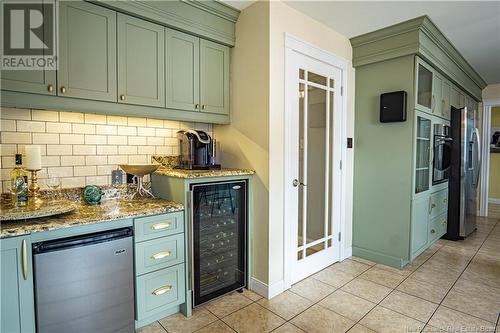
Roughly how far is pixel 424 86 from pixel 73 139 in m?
3.61

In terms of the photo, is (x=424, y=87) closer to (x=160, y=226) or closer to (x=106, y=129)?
(x=160, y=226)

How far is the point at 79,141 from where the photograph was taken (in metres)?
2.22

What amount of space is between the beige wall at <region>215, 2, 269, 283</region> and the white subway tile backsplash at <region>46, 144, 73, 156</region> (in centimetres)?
137

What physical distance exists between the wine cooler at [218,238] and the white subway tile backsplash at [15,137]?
4.00 ft

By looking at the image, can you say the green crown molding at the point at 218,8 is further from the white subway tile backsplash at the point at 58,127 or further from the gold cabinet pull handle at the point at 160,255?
the gold cabinet pull handle at the point at 160,255

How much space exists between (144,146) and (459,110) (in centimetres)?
420

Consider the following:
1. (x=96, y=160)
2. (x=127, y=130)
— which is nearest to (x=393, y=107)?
(x=127, y=130)

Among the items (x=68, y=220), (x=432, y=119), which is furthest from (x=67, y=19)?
(x=432, y=119)

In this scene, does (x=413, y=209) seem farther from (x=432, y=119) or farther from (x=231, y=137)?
(x=231, y=137)

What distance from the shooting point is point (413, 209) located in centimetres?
303

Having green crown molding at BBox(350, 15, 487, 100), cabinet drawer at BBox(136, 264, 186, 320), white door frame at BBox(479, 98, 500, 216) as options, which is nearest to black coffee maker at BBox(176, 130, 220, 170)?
cabinet drawer at BBox(136, 264, 186, 320)

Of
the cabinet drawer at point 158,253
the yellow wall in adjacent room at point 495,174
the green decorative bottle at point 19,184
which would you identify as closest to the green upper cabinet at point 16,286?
the green decorative bottle at point 19,184

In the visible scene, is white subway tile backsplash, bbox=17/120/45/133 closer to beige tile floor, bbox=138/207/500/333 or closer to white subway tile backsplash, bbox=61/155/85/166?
white subway tile backsplash, bbox=61/155/85/166

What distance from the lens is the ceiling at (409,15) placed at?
248 cm
